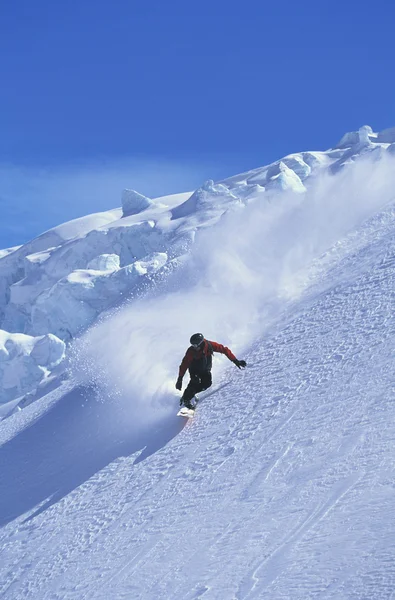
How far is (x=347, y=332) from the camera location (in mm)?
7723

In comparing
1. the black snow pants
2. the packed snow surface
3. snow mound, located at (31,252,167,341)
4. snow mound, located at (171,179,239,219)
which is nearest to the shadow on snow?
the packed snow surface

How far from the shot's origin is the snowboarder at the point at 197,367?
7.54 meters

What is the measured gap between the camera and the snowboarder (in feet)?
24.7

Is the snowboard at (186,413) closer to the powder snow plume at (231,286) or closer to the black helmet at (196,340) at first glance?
the powder snow plume at (231,286)

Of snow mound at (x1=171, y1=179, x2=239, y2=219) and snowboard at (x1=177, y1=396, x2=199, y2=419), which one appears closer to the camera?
snowboard at (x1=177, y1=396, x2=199, y2=419)

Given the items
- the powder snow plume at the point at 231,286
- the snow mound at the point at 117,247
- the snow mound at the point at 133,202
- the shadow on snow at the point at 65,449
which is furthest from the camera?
the snow mound at the point at 133,202

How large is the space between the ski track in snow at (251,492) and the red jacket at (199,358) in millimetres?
385

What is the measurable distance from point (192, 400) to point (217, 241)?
6.10 m

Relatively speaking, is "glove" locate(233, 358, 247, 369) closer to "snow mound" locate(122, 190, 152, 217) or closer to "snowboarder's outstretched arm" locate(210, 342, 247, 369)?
"snowboarder's outstretched arm" locate(210, 342, 247, 369)

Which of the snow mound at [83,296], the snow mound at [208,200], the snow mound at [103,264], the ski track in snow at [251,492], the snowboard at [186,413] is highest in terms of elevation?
the snow mound at [208,200]

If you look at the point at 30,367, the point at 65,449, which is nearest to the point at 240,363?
the point at 65,449

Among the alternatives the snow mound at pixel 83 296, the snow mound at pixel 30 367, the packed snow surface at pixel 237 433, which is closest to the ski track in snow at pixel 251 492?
the packed snow surface at pixel 237 433

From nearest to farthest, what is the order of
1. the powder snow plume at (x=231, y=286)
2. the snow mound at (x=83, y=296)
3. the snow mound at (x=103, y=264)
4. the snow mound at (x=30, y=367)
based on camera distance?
the powder snow plume at (x=231, y=286), the snow mound at (x=30, y=367), the snow mound at (x=83, y=296), the snow mound at (x=103, y=264)

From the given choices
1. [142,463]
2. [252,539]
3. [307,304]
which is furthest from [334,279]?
[252,539]
